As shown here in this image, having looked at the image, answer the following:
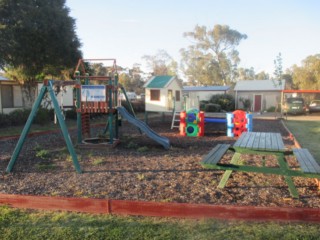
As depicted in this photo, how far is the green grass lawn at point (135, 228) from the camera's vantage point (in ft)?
11.5

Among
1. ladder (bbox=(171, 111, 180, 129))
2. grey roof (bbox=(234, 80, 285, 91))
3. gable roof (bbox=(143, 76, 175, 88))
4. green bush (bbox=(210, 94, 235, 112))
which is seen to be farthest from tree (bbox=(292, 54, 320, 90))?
ladder (bbox=(171, 111, 180, 129))

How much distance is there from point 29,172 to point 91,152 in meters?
2.30

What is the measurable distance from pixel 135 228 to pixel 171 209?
1.85 ft

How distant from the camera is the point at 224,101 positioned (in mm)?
32719

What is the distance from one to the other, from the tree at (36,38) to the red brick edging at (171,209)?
12.5m

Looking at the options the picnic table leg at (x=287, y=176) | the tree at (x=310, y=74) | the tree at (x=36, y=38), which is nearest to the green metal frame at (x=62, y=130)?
the picnic table leg at (x=287, y=176)

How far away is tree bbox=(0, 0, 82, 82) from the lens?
14914mm

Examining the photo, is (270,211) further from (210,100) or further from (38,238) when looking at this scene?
(210,100)

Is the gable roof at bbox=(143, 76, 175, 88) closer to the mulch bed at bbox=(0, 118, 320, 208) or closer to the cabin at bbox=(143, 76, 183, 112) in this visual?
the cabin at bbox=(143, 76, 183, 112)

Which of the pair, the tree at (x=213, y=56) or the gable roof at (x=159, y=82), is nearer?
the gable roof at (x=159, y=82)

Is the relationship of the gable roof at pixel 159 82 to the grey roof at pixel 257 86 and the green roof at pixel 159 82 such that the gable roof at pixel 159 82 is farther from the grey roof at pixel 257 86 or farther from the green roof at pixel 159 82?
the grey roof at pixel 257 86

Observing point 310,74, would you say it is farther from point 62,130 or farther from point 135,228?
point 135,228

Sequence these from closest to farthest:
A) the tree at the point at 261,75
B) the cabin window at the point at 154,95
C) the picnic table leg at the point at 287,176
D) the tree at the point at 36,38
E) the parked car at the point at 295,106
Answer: the picnic table leg at the point at 287,176
the tree at the point at 36,38
the cabin window at the point at 154,95
the parked car at the point at 295,106
the tree at the point at 261,75

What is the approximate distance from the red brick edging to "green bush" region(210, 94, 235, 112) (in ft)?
96.0
